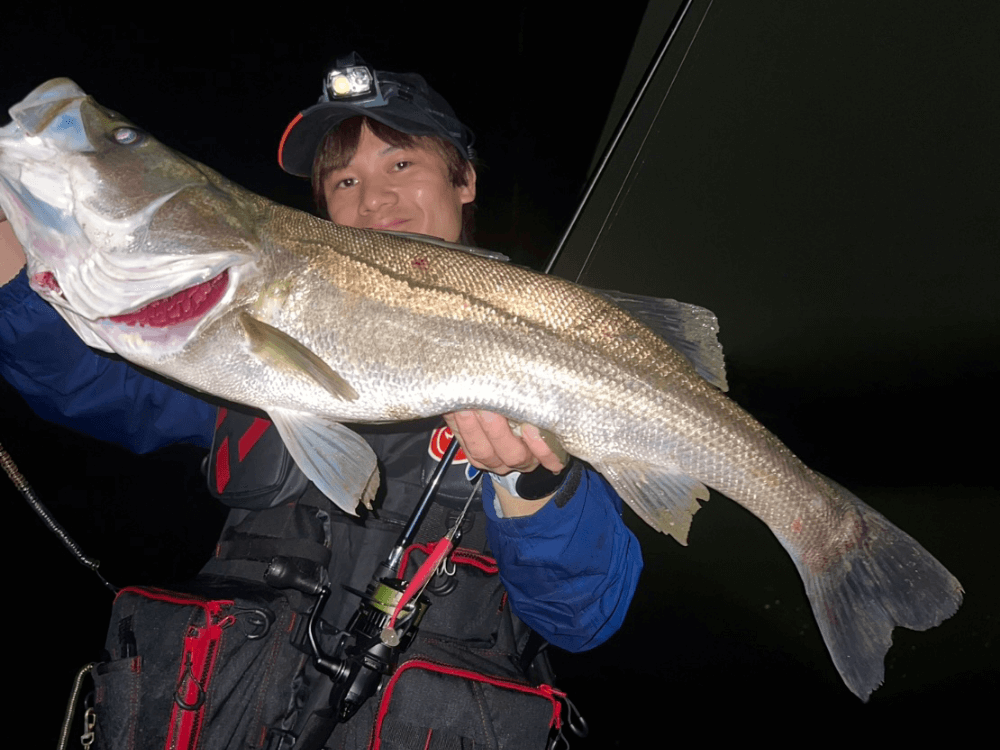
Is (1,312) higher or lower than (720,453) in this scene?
lower

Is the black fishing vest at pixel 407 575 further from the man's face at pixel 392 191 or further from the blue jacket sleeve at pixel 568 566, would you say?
the man's face at pixel 392 191

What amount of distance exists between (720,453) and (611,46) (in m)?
10.1

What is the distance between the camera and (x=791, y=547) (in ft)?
4.72

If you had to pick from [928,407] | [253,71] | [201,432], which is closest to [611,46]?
[253,71]

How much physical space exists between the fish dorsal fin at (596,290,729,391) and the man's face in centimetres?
106

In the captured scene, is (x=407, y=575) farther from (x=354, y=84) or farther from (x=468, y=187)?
(x=354, y=84)

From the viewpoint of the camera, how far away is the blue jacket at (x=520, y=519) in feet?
5.56

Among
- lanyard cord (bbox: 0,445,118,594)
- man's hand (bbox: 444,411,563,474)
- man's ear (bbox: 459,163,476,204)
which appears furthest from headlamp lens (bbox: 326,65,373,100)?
lanyard cord (bbox: 0,445,118,594)

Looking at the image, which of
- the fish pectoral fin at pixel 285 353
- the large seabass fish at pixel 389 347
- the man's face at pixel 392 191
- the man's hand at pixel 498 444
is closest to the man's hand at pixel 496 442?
the man's hand at pixel 498 444

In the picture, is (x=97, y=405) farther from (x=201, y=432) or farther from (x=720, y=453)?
(x=720, y=453)

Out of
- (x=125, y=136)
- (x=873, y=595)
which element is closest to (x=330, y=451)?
(x=125, y=136)

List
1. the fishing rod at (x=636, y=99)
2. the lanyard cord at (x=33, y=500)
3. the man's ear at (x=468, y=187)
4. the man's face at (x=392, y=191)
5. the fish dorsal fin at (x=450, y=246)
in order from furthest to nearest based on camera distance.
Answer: the fishing rod at (x=636, y=99) < the man's ear at (x=468, y=187) < the man's face at (x=392, y=191) < the lanyard cord at (x=33, y=500) < the fish dorsal fin at (x=450, y=246)

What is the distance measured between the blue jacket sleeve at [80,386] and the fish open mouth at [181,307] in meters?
0.70

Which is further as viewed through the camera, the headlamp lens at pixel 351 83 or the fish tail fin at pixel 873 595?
the headlamp lens at pixel 351 83
